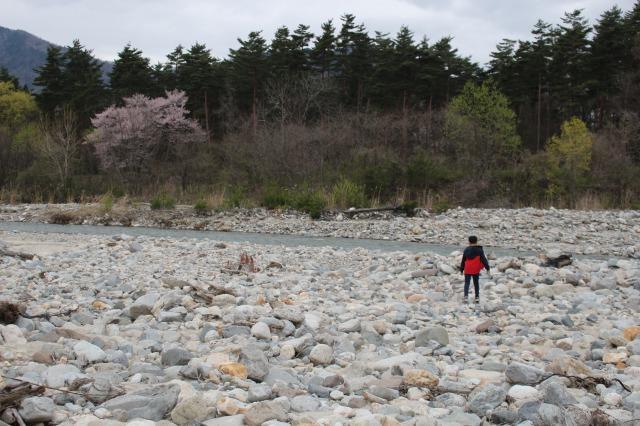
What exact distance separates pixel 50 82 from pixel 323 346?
151 ft

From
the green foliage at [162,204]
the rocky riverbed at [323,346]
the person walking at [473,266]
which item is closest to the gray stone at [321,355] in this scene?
the rocky riverbed at [323,346]

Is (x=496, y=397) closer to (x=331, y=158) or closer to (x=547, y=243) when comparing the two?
(x=547, y=243)

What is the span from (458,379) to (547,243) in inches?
509

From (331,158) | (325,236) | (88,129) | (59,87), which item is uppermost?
(59,87)

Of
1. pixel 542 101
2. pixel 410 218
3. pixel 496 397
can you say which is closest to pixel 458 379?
pixel 496 397

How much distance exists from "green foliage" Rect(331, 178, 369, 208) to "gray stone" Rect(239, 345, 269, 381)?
63.4 ft

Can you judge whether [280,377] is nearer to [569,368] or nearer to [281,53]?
[569,368]

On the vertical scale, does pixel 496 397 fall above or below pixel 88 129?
below

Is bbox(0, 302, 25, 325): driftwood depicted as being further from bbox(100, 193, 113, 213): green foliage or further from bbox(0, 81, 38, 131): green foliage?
bbox(0, 81, 38, 131): green foliage

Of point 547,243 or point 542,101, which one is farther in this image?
point 542,101

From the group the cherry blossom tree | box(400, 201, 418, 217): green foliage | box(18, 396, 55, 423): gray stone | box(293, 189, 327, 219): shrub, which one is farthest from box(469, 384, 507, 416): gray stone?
the cherry blossom tree

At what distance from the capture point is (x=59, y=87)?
44.3 metres

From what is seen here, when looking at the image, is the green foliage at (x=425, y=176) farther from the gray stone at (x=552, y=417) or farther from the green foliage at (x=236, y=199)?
the gray stone at (x=552, y=417)

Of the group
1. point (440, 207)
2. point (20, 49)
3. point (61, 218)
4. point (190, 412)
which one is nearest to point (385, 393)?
point (190, 412)
